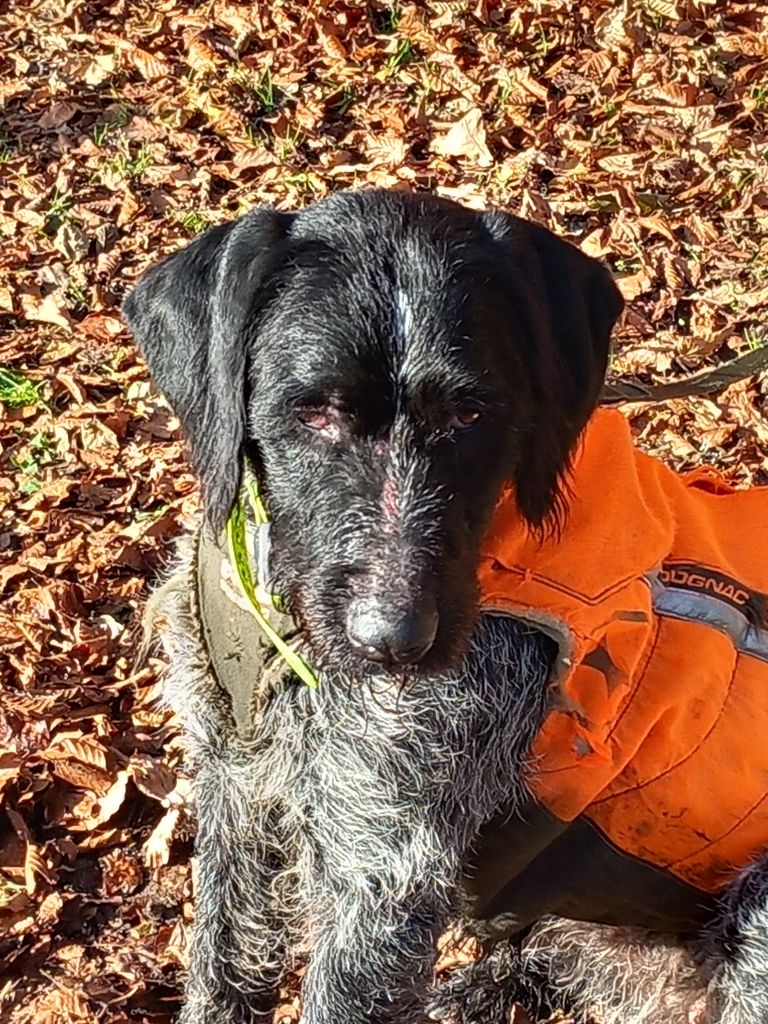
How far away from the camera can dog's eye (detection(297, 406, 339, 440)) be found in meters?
2.57

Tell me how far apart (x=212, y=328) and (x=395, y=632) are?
2.21 ft

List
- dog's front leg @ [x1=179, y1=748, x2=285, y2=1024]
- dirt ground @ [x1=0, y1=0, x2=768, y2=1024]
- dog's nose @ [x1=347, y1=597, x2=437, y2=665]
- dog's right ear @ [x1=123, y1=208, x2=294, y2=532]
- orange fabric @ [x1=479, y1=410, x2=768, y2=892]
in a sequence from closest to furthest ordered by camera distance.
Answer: dog's nose @ [x1=347, y1=597, x2=437, y2=665]
dog's right ear @ [x1=123, y1=208, x2=294, y2=532]
orange fabric @ [x1=479, y1=410, x2=768, y2=892]
dog's front leg @ [x1=179, y1=748, x2=285, y2=1024]
dirt ground @ [x1=0, y1=0, x2=768, y2=1024]

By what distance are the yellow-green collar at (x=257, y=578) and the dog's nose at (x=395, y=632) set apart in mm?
305

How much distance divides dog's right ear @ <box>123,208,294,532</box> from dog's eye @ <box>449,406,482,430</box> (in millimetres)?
398

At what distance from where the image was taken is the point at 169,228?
6.30m

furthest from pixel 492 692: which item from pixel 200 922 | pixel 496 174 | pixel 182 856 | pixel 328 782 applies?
pixel 496 174

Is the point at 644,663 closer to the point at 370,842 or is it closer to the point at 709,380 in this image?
the point at 370,842

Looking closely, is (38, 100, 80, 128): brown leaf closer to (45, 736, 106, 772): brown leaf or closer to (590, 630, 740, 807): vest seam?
(45, 736, 106, 772): brown leaf

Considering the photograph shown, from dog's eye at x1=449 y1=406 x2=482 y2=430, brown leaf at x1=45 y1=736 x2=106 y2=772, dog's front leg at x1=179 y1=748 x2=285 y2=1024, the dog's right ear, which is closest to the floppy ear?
dog's eye at x1=449 y1=406 x2=482 y2=430

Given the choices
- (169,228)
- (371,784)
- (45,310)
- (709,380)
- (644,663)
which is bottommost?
(45,310)

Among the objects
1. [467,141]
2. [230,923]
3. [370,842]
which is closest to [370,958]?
[370,842]

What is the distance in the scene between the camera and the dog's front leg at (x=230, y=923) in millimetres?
3434

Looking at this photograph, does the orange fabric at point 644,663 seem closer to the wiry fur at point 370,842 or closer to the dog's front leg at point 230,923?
the wiry fur at point 370,842

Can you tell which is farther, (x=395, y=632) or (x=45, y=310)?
(x=45, y=310)
